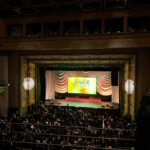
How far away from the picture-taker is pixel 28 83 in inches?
531

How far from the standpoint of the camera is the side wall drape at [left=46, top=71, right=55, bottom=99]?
58.6ft

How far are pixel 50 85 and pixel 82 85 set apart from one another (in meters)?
4.08

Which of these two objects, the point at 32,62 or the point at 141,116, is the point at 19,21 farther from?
the point at 141,116

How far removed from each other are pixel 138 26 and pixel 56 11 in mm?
6105

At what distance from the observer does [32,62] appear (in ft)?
46.0

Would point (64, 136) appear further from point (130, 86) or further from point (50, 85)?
point (50, 85)

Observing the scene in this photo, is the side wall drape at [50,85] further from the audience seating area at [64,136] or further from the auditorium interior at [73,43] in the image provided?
the audience seating area at [64,136]

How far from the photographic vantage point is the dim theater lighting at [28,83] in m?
13.0

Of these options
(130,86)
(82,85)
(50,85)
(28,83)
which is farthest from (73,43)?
(50,85)

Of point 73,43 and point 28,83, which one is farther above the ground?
point 73,43

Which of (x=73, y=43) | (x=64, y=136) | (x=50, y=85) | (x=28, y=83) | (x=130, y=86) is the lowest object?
(x=64, y=136)

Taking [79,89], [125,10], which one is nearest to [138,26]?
[125,10]

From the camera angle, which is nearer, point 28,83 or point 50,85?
point 28,83

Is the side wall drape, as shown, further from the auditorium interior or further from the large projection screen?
the auditorium interior
